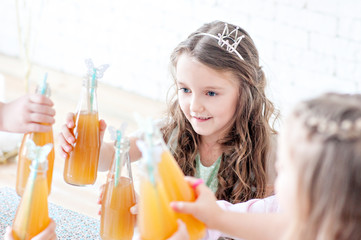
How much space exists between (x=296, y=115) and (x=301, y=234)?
0.18 meters

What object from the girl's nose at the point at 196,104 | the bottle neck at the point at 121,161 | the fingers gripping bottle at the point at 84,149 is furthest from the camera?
the girl's nose at the point at 196,104

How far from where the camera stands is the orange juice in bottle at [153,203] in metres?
0.84

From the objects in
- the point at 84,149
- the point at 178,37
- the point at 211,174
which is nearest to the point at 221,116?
the point at 211,174

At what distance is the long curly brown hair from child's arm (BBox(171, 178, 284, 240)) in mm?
549

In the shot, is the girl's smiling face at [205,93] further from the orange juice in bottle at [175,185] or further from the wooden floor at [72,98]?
the wooden floor at [72,98]

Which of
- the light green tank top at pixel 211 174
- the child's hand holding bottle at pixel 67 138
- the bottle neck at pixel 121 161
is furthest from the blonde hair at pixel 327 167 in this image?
the light green tank top at pixel 211 174

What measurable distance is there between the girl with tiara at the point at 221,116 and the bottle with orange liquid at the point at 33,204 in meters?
0.53

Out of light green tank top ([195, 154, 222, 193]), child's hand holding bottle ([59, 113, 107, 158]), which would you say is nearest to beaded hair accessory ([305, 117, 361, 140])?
child's hand holding bottle ([59, 113, 107, 158])

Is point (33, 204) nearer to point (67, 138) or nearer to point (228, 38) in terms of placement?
point (67, 138)

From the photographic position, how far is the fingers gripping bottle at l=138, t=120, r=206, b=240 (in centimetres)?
88

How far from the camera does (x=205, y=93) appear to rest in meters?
1.44

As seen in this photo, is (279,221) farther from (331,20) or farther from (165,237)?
(331,20)

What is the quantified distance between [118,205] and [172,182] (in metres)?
0.26

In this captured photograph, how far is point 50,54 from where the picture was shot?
11.3ft
